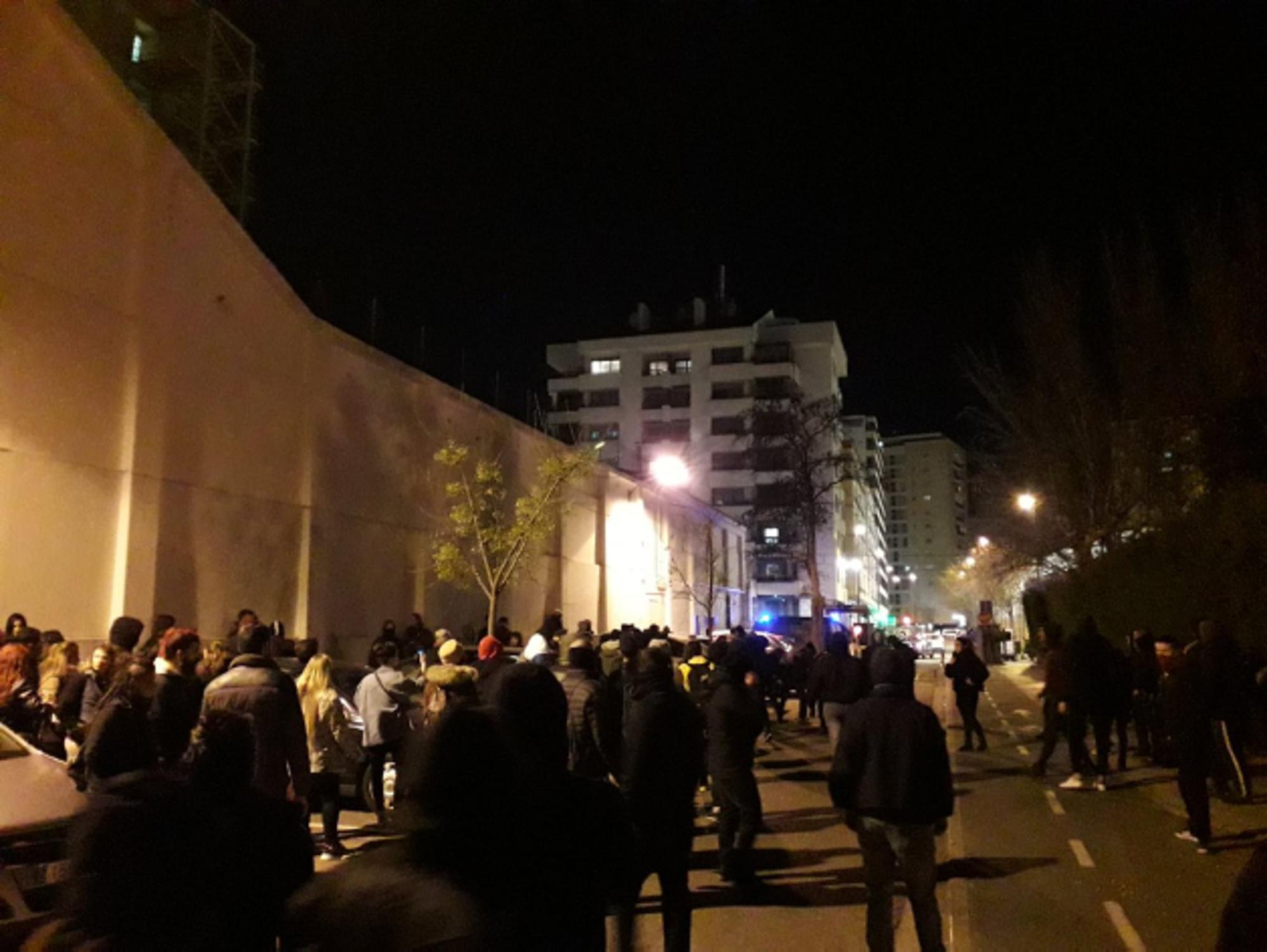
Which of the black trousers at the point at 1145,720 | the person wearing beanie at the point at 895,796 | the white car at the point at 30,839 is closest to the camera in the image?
the white car at the point at 30,839

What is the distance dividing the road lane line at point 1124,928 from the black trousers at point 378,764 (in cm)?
605

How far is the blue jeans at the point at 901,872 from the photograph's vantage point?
5.39 meters

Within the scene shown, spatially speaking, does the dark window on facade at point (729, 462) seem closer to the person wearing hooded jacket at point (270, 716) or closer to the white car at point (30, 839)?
the person wearing hooded jacket at point (270, 716)

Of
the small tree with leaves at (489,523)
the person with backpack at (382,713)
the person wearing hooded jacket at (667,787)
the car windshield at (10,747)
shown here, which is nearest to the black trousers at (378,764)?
the person with backpack at (382,713)

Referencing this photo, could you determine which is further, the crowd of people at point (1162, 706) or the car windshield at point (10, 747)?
the crowd of people at point (1162, 706)

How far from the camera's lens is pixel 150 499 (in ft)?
52.7

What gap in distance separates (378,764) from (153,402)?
934 cm

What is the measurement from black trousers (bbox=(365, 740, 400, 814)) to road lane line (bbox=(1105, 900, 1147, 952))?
6047 millimetres

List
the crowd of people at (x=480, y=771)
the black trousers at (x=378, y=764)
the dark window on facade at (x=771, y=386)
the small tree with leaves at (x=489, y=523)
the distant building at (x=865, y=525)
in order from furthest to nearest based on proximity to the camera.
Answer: the distant building at (x=865, y=525) < the dark window on facade at (x=771, y=386) < the small tree with leaves at (x=489, y=523) < the black trousers at (x=378, y=764) < the crowd of people at (x=480, y=771)

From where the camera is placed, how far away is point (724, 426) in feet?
249

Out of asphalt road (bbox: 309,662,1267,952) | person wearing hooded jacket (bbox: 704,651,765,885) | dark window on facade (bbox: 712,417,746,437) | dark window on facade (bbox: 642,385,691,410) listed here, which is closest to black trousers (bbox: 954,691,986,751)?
asphalt road (bbox: 309,662,1267,952)

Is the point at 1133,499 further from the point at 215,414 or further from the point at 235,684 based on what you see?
the point at 235,684

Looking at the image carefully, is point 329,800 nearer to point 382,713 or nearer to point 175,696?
point 382,713

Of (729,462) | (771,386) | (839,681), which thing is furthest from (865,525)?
(839,681)
